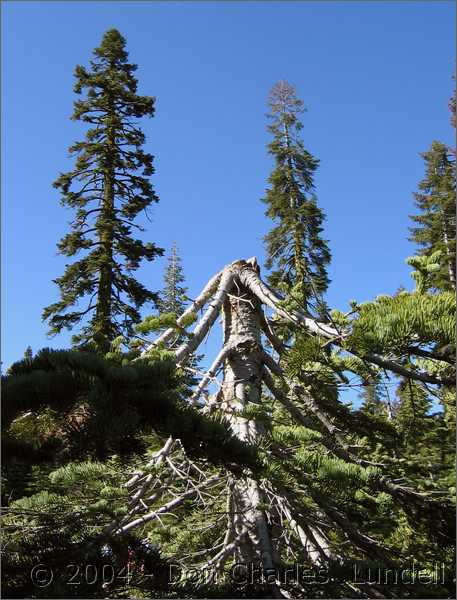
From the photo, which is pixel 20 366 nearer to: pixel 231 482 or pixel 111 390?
pixel 111 390

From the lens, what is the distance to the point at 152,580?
220cm

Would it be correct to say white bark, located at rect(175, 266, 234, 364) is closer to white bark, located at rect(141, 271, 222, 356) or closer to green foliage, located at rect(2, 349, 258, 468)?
white bark, located at rect(141, 271, 222, 356)

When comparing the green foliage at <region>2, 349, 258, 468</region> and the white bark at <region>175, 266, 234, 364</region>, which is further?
the white bark at <region>175, 266, 234, 364</region>

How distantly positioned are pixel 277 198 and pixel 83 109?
31.3 feet

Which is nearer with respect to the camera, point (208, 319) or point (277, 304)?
point (277, 304)

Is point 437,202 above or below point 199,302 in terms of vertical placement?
above

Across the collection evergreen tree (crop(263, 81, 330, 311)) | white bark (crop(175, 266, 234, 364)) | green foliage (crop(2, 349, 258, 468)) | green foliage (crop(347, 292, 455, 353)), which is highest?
evergreen tree (crop(263, 81, 330, 311))

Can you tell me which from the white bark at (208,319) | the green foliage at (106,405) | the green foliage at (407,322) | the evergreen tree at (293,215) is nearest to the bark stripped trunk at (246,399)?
the white bark at (208,319)

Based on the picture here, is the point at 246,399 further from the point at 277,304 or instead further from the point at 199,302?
the point at 199,302

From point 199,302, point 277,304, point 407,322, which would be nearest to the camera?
point 407,322

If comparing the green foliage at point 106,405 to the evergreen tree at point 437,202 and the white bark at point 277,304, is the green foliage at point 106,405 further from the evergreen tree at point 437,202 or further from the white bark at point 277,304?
the evergreen tree at point 437,202

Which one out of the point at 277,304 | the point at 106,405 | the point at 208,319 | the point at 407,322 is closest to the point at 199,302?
the point at 208,319

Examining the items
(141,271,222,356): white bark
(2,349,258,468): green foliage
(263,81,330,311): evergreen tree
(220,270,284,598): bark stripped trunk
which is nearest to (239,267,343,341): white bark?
(220,270,284,598): bark stripped trunk

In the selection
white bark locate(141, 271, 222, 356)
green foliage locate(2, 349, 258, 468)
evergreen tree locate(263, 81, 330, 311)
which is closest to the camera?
green foliage locate(2, 349, 258, 468)
